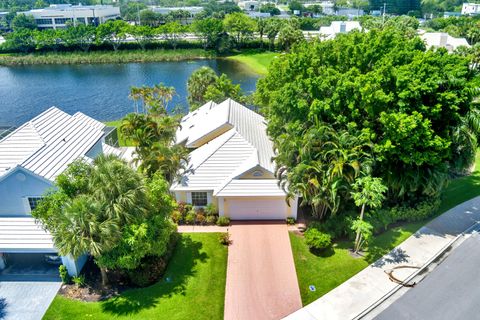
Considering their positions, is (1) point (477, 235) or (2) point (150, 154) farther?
(2) point (150, 154)

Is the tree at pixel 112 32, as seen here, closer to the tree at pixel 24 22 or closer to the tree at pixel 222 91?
the tree at pixel 24 22

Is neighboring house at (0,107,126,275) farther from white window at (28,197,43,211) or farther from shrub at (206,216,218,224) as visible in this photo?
shrub at (206,216,218,224)

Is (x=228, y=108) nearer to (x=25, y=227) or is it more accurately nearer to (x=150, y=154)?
(x=150, y=154)

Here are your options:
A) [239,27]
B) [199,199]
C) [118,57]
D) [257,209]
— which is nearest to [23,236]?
[199,199]

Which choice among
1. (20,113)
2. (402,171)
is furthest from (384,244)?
(20,113)

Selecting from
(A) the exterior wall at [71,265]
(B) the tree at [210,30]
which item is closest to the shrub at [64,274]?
(A) the exterior wall at [71,265]

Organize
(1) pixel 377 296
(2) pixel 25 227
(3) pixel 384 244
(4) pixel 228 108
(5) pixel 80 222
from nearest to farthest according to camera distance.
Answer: (5) pixel 80 222, (1) pixel 377 296, (2) pixel 25 227, (3) pixel 384 244, (4) pixel 228 108

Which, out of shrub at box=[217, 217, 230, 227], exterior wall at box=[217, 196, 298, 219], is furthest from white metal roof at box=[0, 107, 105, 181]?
shrub at box=[217, 217, 230, 227]
